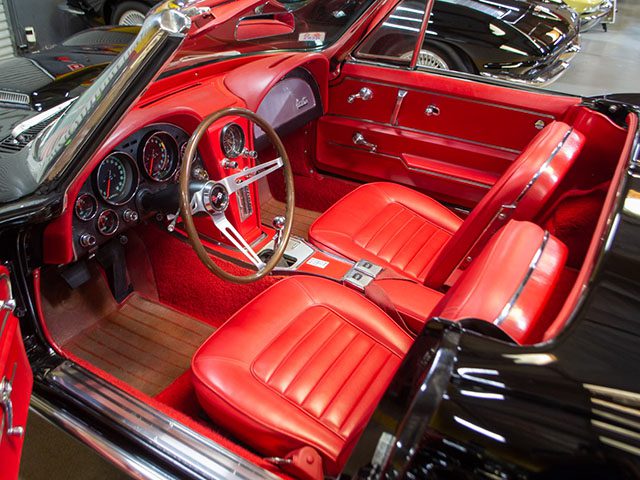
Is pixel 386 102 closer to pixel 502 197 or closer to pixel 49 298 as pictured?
pixel 502 197

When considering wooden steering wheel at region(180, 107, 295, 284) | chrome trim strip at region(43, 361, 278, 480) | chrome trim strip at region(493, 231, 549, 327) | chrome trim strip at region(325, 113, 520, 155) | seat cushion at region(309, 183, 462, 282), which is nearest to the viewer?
chrome trim strip at region(493, 231, 549, 327)

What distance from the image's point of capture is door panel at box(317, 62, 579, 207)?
2.29 m

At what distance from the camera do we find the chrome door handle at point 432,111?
7.99ft

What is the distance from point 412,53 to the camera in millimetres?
2465

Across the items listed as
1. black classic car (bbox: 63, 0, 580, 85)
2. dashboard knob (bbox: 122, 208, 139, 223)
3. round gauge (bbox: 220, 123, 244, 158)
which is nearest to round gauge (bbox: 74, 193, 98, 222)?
dashboard knob (bbox: 122, 208, 139, 223)

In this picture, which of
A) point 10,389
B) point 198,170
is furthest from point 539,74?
point 10,389

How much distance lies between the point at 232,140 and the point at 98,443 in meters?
1.17

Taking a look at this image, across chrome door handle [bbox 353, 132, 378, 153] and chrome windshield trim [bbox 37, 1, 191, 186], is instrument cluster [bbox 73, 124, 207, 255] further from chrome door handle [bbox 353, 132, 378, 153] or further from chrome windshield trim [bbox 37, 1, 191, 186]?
chrome door handle [bbox 353, 132, 378, 153]

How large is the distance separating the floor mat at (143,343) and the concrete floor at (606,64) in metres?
3.90

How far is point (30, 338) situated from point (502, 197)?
1.41 m

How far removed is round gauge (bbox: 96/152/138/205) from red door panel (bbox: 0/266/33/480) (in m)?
0.70

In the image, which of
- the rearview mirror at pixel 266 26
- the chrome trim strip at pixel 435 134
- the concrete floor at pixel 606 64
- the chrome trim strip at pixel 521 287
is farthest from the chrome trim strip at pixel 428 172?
the concrete floor at pixel 606 64

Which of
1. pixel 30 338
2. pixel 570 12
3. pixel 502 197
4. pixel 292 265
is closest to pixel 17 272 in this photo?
pixel 30 338

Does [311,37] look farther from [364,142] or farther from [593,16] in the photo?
[593,16]
